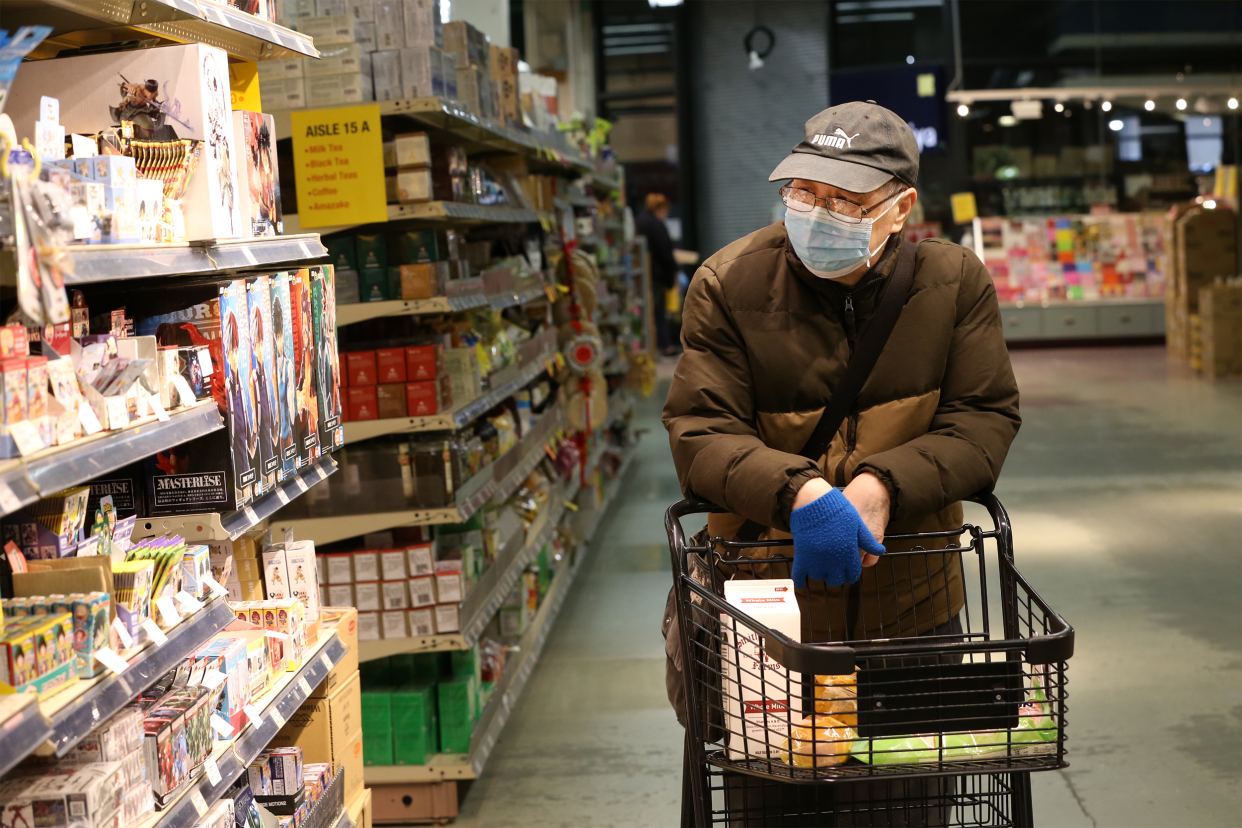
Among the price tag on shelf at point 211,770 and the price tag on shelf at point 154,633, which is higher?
the price tag on shelf at point 154,633

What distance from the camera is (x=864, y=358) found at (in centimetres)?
203

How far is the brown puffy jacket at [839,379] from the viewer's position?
2.03 meters

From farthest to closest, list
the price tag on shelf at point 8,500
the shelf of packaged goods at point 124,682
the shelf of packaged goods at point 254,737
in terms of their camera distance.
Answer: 1. the shelf of packaged goods at point 254,737
2. the shelf of packaged goods at point 124,682
3. the price tag on shelf at point 8,500

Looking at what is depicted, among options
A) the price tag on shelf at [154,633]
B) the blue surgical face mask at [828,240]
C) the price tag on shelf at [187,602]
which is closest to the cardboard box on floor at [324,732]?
the price tag on shelf at [187,602]

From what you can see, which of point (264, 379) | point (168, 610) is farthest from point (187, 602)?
point (264, 379)

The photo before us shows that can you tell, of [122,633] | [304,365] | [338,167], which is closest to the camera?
[122,633]

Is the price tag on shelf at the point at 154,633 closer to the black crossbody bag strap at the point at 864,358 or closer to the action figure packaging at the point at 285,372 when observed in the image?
the action figure packaging at the point at 285,372

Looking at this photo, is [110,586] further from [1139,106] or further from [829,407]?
[1139,106]

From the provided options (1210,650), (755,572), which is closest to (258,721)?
(755,572)

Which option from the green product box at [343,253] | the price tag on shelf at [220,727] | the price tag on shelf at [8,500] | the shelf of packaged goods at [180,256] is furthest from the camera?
the green product box at [343,253]

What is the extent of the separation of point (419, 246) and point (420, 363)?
0.39 metres

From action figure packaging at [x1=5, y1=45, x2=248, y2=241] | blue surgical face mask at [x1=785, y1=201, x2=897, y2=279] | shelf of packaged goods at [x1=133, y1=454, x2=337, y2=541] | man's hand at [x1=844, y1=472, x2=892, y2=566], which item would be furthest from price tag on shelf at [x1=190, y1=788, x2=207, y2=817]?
blue surgical face mask at [x1=785, y1=201, x2=897, y2=279]

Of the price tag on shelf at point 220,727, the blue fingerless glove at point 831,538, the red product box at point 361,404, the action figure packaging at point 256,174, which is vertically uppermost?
the action figure packaging at point 256,174

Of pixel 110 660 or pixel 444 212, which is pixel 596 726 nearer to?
pixel 444 212
